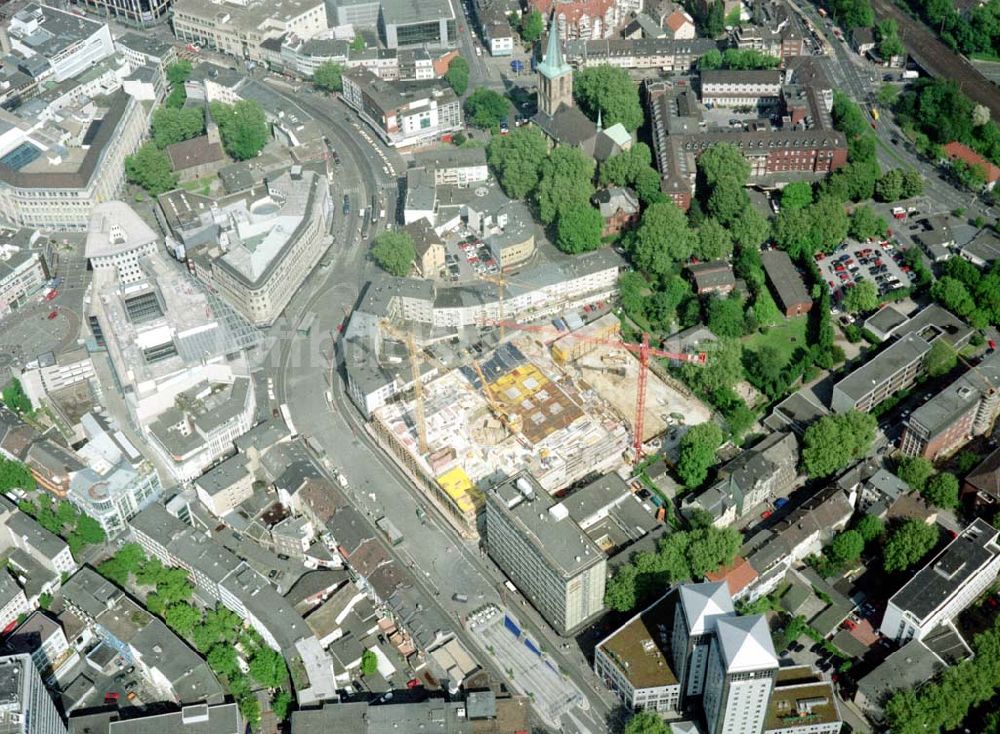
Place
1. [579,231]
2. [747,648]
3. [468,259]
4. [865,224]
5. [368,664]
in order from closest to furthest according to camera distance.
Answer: [747,648], [368,664], [579,231], [865,224], [468,259]

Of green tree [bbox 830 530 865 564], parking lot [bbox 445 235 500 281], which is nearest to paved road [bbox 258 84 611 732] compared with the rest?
parking lot [bbox 445 235 500 281]

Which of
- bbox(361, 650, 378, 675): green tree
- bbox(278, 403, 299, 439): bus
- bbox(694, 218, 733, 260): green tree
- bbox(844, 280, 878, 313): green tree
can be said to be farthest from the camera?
bbox(694, 218, 733, 260): green tree

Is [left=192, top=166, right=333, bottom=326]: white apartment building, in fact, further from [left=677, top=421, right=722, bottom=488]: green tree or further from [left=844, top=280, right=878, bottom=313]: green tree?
[left=844, top=280, right=878, bottom=313]: green tree

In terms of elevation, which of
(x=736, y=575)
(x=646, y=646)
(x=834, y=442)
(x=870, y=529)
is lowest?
(x=646, y=646)

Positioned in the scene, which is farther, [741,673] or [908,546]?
[908,546]

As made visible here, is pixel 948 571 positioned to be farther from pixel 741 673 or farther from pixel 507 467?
pixel 507 467

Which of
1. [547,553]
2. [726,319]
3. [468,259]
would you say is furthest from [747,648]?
[468,259]

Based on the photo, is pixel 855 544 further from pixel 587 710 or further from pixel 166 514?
pixel 166 514

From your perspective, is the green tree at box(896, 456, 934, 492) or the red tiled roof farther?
the green tree at box(896, 456, 934, 492)
